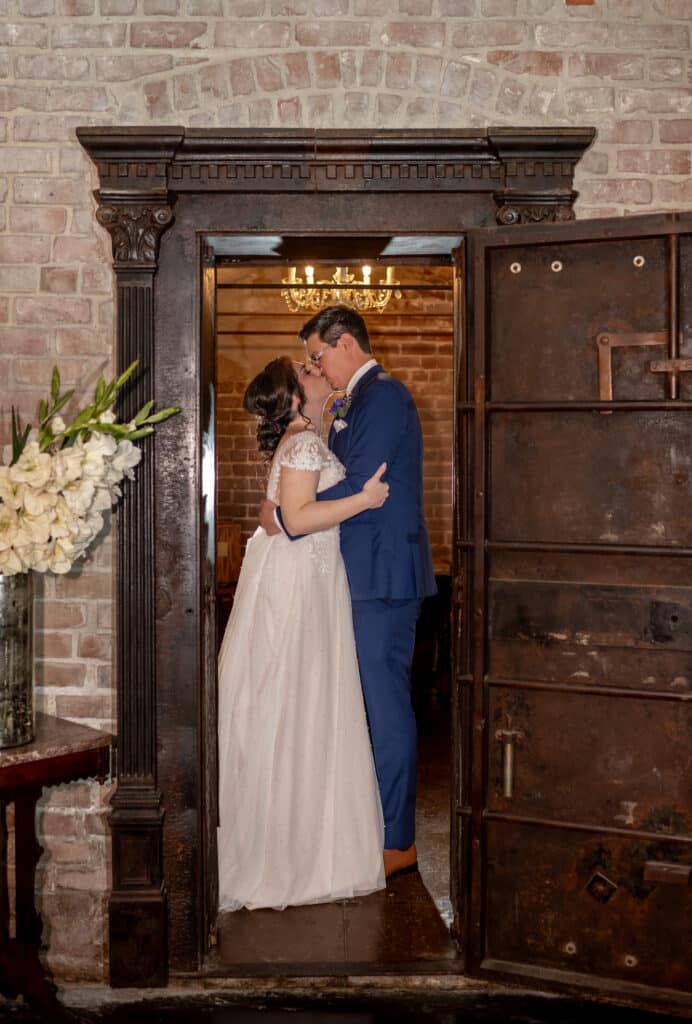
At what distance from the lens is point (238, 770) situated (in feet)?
11.2

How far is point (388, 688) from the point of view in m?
3.59

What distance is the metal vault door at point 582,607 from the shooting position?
8.63 ft

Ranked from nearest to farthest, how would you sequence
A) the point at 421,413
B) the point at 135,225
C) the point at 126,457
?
the point at 126,457 → the point at 135,225 → the point at 421,413

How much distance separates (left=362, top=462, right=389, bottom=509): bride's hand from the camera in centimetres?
339

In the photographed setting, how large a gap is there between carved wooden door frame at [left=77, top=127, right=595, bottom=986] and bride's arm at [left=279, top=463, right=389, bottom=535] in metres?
0.58

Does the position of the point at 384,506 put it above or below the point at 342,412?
below

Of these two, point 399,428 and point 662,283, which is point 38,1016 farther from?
point 662,283

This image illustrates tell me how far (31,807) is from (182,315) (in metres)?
1.49

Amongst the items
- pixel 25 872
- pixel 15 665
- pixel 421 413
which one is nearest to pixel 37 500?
pixel 15 665

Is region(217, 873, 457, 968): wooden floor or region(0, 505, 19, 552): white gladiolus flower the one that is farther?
region(217, 873, 457, 968): wooden floor

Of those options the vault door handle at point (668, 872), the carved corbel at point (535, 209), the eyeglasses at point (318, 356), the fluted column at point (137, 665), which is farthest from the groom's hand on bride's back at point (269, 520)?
the vault door handle at point (668, 872)

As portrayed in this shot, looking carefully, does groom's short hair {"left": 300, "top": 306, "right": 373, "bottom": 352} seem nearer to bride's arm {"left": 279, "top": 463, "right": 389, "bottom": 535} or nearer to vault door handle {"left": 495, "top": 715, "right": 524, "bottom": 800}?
bride's arm {"left": 279, "top": 463, "right": 389, "bottom": 535}

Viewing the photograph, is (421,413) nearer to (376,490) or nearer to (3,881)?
(376,490)

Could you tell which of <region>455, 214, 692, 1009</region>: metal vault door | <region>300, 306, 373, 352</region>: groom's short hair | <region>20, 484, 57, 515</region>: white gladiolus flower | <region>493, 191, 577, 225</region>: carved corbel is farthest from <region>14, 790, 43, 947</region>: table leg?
<region>493, 191, 577, 225</region>: carved corbel
